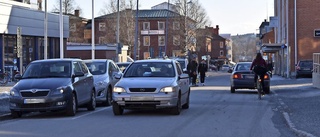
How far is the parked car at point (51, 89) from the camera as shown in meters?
14.8

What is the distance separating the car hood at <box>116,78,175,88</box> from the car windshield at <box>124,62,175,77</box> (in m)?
0.59

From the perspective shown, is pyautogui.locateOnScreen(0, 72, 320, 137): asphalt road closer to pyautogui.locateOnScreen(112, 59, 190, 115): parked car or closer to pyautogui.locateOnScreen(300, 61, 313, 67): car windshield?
pyautogui.locateOnScreen(112, 59, 190, 115): parked car

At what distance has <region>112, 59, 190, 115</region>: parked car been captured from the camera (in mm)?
14703

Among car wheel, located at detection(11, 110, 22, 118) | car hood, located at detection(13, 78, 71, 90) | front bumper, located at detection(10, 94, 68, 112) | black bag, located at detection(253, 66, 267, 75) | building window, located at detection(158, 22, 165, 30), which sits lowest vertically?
car wheel, located at detection(11, 110, 22, 118)

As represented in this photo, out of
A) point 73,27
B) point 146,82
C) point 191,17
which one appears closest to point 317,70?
point 146,82

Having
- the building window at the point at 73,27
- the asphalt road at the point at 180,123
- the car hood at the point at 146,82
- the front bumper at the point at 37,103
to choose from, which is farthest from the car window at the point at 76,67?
the building window at the point at 73,27

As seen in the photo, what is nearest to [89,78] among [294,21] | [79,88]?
[79,88]

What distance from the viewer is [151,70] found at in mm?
16188

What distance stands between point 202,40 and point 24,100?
73264mm

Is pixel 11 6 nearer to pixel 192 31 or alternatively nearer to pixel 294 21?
pixel 294 21

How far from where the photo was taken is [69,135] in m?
11.5

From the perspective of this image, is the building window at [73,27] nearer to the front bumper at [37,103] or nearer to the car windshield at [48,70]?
the car windshield at [48,70]

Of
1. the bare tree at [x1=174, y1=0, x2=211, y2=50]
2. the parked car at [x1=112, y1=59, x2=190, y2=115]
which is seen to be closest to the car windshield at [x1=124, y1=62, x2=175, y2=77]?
the parked car at [x1=112, y1=59, x2=190, y2=115]

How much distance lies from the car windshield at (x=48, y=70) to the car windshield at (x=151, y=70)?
1.78 metres
